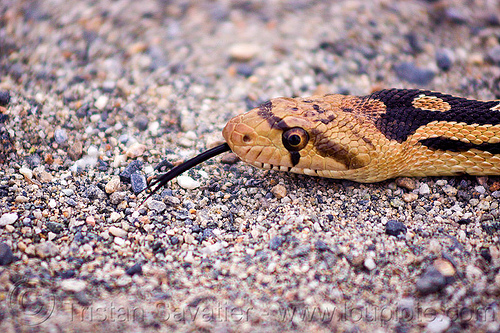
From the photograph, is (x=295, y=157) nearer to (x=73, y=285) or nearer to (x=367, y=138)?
(x=367, y=138)

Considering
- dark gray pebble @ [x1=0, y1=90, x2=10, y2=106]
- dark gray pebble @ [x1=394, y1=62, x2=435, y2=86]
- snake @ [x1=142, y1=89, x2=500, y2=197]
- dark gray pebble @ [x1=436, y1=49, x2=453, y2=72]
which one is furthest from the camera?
dark gray pebble @ [x1=436, y1=49, x2=453, y2=72]

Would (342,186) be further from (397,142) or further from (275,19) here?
(275,19)

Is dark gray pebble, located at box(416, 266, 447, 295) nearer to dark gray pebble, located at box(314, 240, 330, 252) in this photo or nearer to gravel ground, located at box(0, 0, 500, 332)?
gravel ground, located at box(0, 0, 500, 332)

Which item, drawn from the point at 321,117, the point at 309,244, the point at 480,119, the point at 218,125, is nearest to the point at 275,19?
the point at 218,125

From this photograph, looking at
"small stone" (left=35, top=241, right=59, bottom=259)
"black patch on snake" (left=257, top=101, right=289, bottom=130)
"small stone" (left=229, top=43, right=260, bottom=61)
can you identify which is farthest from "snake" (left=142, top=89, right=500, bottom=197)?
"small stone" (left=229, top=43, right=260, bottom=61)

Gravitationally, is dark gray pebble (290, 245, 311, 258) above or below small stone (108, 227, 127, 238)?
below

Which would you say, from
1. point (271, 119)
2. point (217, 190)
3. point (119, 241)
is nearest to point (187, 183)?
point (217, 190)
